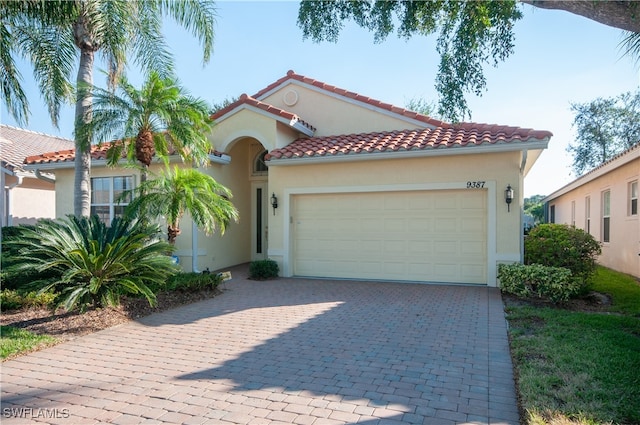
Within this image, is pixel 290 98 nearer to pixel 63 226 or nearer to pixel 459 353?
pixel 63 226

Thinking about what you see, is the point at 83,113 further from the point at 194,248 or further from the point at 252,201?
→ the point at 252,201

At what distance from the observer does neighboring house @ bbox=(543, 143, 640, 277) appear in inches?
461

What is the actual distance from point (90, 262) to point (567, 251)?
9.98 metres

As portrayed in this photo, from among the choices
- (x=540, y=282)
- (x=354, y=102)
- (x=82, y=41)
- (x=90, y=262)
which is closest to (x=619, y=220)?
(x=540, y=282)

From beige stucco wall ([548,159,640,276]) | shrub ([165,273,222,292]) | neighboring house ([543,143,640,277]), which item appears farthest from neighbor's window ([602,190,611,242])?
shrub ([165,273,222,292])

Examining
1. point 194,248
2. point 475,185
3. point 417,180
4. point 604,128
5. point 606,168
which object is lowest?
point 194,248

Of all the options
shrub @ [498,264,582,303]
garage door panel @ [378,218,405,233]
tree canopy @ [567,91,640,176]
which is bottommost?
shrub @ [498,264,582,303]

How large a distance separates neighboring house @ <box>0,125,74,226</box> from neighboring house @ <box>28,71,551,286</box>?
1.67 m

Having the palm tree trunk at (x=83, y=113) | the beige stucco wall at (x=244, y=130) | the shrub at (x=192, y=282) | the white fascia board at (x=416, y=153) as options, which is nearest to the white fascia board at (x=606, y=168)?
the white fascia board at (x=416, y=153)

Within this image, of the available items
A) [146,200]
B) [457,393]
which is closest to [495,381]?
[457,393]

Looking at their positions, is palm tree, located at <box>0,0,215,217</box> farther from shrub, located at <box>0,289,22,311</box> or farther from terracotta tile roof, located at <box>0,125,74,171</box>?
terracotta tile roof, located at <box>0,125,74,171</box>

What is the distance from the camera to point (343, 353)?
5.28 meters

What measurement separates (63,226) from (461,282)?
918 cm

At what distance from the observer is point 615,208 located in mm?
13258
